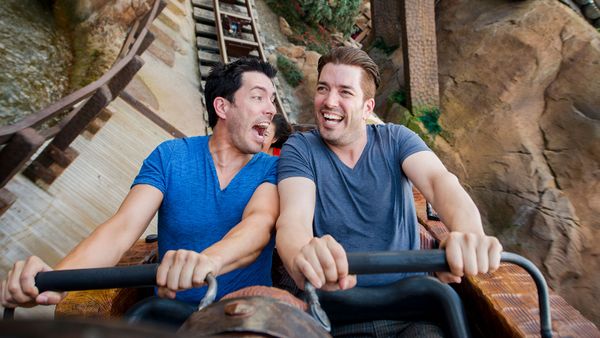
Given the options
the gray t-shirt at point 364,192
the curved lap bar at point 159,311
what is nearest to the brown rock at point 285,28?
the gray t-shirt at point 364,192

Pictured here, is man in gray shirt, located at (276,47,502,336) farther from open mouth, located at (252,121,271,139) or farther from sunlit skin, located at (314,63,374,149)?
open mouth, located at (252,121,271,139)

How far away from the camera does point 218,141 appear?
1965 mm

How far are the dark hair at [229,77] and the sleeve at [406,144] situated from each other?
722 mm

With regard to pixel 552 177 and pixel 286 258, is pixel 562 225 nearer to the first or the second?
pixel 552 177

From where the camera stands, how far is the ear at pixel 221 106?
2.03 m

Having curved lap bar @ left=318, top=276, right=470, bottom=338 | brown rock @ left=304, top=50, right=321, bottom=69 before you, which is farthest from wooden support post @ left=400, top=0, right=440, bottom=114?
curved lap bar @ left=318, top=276, right=470, bottom=338

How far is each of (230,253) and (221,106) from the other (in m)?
0.91

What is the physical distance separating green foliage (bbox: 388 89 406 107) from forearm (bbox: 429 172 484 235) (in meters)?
5.10

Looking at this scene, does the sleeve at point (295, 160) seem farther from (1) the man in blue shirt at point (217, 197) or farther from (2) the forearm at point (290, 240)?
(2) the forearm at point (290, 240)

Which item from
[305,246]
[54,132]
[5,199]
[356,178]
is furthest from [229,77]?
[5,199]

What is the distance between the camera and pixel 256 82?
2.03 m

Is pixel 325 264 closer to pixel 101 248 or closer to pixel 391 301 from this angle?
pixel 391 301

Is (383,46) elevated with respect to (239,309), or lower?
elevated

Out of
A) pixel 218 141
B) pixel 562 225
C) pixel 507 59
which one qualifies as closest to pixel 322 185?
pixel 218 141
